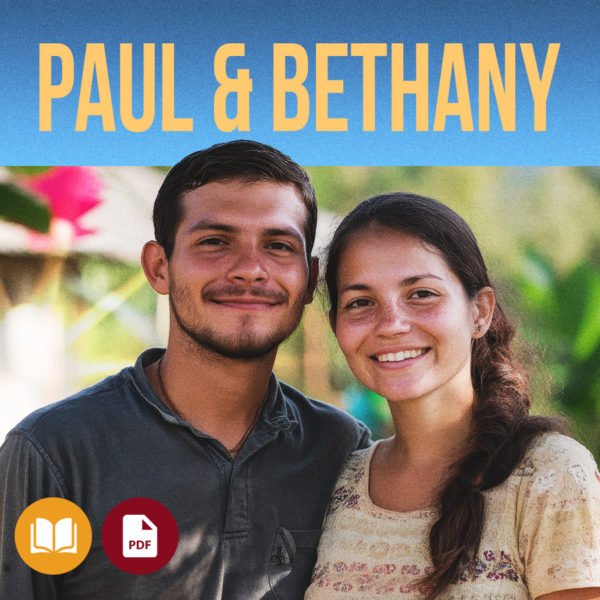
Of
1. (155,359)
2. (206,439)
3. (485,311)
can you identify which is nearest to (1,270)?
(155,359)

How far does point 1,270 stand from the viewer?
6211 mm

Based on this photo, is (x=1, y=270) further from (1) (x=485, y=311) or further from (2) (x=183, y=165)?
(1) (x=485, y=311)

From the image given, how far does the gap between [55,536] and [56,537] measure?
15mm

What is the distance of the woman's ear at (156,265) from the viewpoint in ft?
8.28

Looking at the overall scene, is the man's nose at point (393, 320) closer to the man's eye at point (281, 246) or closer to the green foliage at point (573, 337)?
the man's eye at point (281, 246)

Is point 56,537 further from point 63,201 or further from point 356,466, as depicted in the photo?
point 63,201

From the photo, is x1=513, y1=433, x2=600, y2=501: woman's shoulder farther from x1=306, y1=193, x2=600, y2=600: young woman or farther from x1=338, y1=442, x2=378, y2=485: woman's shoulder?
x1=338, y1=442, x2=378, y2=485: woman's shoulder

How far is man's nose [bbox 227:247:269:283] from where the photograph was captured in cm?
228

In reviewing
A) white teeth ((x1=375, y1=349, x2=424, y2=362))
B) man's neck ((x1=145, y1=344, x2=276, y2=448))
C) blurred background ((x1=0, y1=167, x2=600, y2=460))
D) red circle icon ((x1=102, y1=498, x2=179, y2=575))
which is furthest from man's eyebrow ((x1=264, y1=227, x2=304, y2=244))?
blurred background ((x1=0, y1=167, x2=600, y2=460))

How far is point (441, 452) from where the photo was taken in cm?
203

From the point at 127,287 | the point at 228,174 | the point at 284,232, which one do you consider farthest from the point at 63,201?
the point at 284,232

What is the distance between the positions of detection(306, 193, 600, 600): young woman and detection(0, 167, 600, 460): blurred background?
3.77m

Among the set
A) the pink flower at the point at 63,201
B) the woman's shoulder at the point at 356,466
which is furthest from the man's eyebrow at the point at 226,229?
the pink flower at the point at 63,201

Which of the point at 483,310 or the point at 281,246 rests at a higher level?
the point at 281,246
